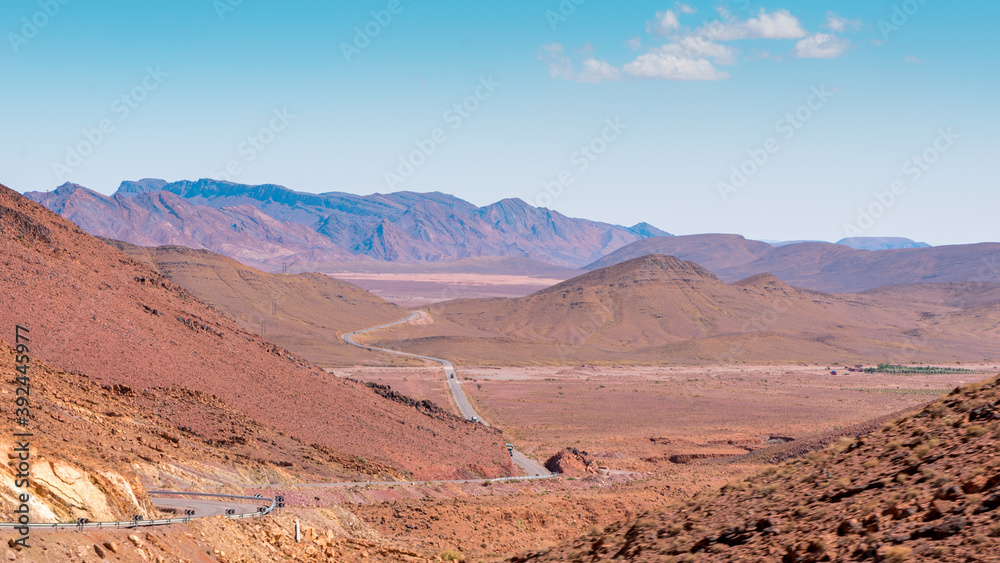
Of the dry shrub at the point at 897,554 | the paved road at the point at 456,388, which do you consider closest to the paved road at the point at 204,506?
the dry shrub at the point at 897,554

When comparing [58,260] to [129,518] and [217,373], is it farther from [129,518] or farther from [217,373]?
[129,518]

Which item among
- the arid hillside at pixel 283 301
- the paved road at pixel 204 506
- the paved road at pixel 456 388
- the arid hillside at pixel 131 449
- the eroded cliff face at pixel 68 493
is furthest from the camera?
the arid hillside at pixel 283 301

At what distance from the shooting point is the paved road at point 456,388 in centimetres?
4591

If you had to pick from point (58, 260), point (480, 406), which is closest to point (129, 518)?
point (58, 260)

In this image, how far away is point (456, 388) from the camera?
8550 centimetres

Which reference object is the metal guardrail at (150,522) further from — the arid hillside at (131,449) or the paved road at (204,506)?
the arid hillside at (131,449)

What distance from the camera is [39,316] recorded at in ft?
113

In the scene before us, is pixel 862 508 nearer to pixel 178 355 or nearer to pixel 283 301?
pixel 178 355

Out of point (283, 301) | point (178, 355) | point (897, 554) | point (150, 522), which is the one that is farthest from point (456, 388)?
point (897, 554)

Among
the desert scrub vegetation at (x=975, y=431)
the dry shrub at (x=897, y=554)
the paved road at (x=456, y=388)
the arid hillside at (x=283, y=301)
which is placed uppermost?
the arid hillside at (x=283, y=301)

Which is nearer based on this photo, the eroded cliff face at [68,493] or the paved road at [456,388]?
the eroded cliff face at [68,493]

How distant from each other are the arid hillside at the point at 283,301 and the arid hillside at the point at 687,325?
11.0m

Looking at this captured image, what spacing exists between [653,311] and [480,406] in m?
86.9

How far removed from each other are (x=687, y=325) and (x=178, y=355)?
121m
